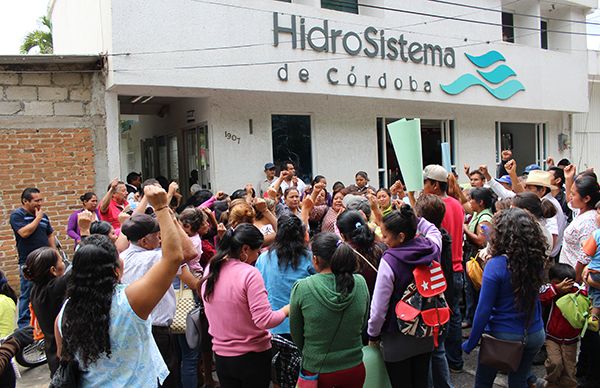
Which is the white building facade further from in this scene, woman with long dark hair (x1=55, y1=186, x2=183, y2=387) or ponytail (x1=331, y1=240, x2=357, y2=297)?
woman with long dark hair (x1=55, y1=186, x2=183, y2=387)

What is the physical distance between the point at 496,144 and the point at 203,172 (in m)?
9.06

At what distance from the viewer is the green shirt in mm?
3039

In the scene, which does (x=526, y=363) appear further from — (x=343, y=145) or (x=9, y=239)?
(x=343, y=145)

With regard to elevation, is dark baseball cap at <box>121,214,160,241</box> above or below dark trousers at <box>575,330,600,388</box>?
above

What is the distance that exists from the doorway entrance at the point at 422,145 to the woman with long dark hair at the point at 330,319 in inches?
372

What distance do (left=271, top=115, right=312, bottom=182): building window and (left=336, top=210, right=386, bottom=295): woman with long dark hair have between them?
7.10m

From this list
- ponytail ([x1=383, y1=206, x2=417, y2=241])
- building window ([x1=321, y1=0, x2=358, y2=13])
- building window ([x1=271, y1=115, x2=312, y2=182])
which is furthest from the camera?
building window ([x1=321, y1=0, x2=358, y2=13])

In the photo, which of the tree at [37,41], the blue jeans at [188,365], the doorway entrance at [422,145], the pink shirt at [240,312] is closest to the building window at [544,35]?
the doorway entrance at [422,145]

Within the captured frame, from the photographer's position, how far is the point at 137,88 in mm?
8625

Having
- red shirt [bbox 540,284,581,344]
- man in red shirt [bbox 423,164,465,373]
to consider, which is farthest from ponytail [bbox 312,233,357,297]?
red shirt [bbox 540,284,581,344]

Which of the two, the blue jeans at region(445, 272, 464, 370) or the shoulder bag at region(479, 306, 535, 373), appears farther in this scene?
the blue jeans at region(445, 272, 464, 370)

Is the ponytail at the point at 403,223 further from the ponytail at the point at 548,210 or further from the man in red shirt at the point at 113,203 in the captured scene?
the man in red shirt at the point at 113,203

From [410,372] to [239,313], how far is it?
1259 millimetres

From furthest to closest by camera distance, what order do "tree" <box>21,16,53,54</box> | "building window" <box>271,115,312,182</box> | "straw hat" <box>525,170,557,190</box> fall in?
1. "tree" <box>21,16,53,54</box>
2. "building window" <box>271,115,312,182</box>
3. "straw hat" <box>525,170,557,190</box>
